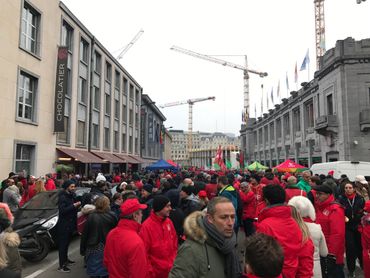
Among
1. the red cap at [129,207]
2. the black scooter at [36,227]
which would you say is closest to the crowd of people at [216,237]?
the red cap at [129,207]

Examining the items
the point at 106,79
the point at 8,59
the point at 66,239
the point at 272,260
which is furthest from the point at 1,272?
the point at 106,79

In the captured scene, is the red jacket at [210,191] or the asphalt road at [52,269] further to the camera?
the red jacket at [210,191]

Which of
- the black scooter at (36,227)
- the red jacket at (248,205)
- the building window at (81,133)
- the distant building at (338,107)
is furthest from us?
the building window at (81,133)

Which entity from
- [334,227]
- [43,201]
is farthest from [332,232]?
[43,201]

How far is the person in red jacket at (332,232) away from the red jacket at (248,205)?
3439mm

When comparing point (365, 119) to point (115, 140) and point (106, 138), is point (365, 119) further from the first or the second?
point (115, 140)

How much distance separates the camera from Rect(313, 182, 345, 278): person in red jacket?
4613 millimetres

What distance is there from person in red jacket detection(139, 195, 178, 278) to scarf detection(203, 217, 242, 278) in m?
1.47

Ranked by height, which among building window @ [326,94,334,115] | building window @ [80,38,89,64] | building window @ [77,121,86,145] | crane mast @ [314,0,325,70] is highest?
crane mast @ [314,0,325,70]

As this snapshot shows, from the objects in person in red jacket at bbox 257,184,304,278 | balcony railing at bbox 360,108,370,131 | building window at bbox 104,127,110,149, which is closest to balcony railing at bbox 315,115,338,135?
balcony railing at bbox 360,108,370,131

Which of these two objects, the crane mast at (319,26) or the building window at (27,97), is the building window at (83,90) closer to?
the building window at (27,97)

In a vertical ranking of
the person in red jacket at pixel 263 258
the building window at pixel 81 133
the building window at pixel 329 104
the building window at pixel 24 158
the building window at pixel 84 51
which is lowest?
the person in red jacket at pixel 263 258

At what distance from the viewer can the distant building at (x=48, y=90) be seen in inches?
643

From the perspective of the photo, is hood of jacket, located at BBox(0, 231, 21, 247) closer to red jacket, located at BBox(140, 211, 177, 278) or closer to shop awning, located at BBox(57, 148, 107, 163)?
red jacket, located at BBox(140, 211, 177, 278)
